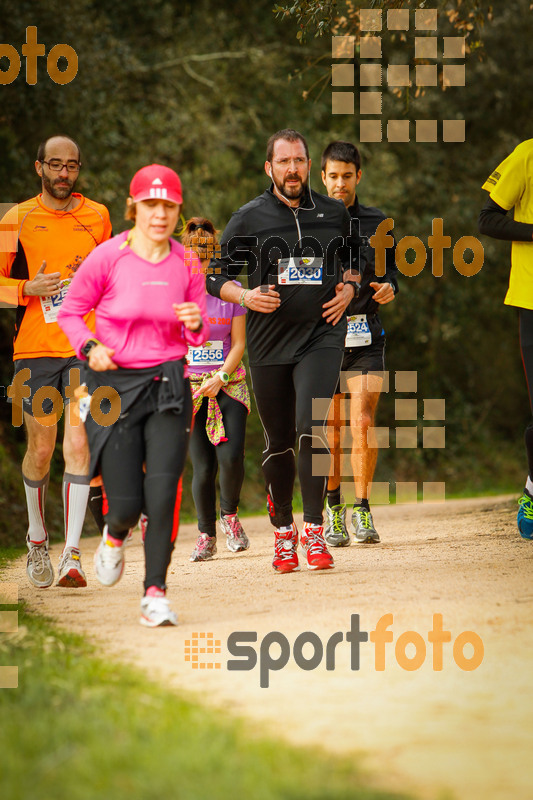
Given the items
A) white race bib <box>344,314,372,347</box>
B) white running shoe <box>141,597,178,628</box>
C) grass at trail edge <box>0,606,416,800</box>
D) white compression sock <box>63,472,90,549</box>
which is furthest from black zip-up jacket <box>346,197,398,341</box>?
grass at trail edge <box>0,606,416,800</box>

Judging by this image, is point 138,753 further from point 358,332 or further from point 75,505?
point 358,332

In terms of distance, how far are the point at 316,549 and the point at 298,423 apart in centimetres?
83

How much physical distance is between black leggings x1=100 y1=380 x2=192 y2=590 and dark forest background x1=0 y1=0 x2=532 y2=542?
623cm

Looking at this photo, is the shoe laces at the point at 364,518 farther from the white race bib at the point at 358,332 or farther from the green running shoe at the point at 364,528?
the white race bib at the point at 358,332

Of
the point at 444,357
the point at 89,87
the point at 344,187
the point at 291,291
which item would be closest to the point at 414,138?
the point at 444,357

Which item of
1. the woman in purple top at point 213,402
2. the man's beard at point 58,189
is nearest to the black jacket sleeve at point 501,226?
the woman in purple top at point 213,402

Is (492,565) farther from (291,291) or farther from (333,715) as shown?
(333,715)

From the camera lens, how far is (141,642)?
5.05 meters

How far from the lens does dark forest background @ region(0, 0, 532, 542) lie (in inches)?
603

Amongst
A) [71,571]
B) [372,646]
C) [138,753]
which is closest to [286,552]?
[71,571]

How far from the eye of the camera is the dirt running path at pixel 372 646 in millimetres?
3412

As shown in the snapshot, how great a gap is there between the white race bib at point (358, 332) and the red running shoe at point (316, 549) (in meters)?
2.14

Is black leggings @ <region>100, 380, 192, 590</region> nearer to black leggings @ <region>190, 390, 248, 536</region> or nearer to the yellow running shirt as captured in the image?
black leggings @ <region>190, 390, 248, 536</region>

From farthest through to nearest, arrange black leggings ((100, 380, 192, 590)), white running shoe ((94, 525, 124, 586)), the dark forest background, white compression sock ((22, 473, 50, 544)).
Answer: the dark forest background < white compression sock ((22, 473, 50, 544)) < white running shoe ((94, 525, 124, 586)) < black leggings ((100, 380, 192, 590))
